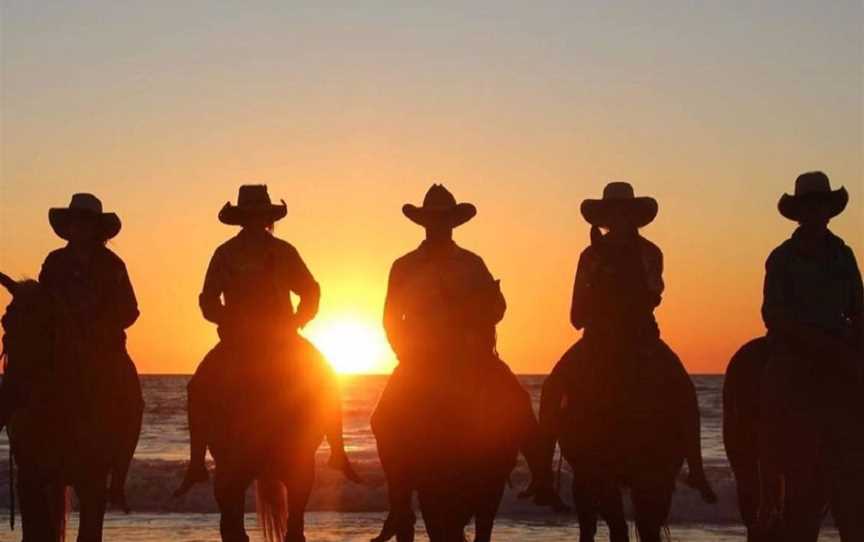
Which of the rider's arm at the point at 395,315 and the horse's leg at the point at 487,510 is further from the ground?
the rider's arm at the point at 395,315

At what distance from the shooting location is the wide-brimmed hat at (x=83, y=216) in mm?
12398

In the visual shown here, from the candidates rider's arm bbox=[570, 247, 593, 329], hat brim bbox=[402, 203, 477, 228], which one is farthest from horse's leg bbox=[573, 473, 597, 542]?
hat brim bbox=[402, 203, 477, 228]

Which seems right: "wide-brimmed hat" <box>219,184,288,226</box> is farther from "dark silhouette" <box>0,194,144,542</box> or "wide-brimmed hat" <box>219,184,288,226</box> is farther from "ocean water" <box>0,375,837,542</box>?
"ocean water" <box>0,375,837,542</box>

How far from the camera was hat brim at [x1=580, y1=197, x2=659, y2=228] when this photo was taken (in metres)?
11.7

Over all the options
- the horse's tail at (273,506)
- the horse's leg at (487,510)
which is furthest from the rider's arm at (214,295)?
the horse's leg at (487,510)

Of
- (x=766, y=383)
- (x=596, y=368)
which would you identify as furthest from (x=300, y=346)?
(x=766, y=383)

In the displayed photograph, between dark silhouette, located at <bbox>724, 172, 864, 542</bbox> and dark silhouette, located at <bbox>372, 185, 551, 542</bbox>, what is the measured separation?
5.63 feet

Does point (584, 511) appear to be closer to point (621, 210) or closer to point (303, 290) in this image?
point (621, 210)

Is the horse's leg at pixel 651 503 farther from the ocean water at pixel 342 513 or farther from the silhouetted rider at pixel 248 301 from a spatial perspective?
the ocean water at pixel 342 513

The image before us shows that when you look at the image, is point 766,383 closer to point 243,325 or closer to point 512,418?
point 512,418

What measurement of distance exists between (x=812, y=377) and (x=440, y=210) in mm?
2771

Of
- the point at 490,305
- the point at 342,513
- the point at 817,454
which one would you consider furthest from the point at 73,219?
the point at 342,513

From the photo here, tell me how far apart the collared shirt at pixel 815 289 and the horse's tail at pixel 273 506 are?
410cm

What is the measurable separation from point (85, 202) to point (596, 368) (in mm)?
4285
